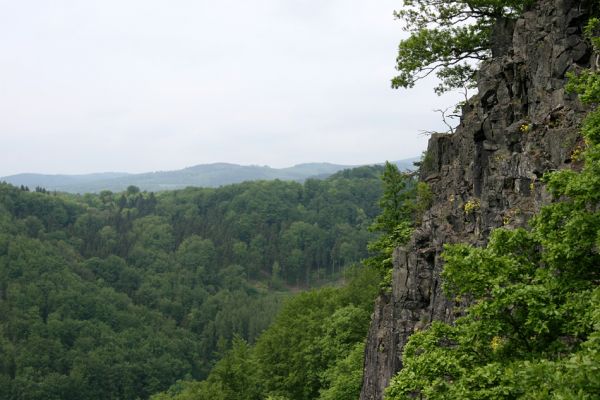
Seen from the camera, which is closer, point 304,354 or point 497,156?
point 497,156

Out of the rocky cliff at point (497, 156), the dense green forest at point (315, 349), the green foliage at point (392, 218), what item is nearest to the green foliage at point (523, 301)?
the rocky cliff at point (497, 156)

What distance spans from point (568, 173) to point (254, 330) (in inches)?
5611

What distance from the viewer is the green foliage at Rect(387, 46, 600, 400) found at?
1093 centimetres

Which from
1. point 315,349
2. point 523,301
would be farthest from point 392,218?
point 523,301

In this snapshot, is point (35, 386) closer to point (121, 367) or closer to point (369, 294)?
point (121, 367)

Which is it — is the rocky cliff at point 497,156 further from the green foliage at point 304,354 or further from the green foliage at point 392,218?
the green foliage at point 304,354

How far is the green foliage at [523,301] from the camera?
10.9 metres

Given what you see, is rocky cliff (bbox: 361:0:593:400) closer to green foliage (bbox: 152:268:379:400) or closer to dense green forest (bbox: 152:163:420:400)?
dense green forest (bbox: 152:163:420:400)

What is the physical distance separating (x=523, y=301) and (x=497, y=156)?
36.5ft

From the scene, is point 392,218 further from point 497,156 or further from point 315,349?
point 315,349

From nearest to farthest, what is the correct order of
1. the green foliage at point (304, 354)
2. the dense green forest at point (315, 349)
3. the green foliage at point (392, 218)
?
the green foliage at point (392, 218), the dense green forest at point (315, 349), the green foliage at point (304, 354)

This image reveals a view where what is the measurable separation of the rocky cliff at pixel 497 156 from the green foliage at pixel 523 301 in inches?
157

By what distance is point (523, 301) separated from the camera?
11500 mm

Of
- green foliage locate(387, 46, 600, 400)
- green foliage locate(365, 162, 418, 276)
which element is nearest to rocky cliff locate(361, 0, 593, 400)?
green foliage locate(365, 162, 418, 276)
